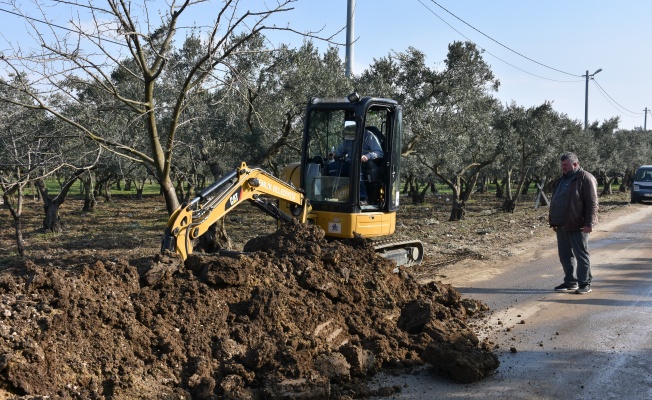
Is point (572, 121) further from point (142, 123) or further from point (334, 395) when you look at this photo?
point (334, 395)

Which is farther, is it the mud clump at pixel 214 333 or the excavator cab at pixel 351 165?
the excavator cab at pixel 351 165

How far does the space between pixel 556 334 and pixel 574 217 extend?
237cm

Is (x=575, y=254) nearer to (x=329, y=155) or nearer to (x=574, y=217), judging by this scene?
(x=574, y=217)

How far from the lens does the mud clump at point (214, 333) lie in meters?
4.41

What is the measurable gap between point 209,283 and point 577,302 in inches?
195

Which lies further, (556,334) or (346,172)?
(346,172)

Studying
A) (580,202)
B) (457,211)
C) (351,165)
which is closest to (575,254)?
(580,202)

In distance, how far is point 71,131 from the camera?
12.2 meters

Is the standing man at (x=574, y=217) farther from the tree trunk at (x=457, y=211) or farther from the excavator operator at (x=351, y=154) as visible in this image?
the tree trunk at (x=457, y=211)

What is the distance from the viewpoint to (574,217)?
27.4 feet

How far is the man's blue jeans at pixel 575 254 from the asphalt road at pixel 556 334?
10.4 inches

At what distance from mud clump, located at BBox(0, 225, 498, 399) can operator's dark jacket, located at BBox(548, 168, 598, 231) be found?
259 cm

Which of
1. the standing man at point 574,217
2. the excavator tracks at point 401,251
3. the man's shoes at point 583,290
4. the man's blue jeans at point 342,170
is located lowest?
the man's shoes at point 583,290

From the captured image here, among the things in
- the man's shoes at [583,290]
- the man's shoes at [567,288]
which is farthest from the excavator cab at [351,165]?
the man's shoes at [583,290]
